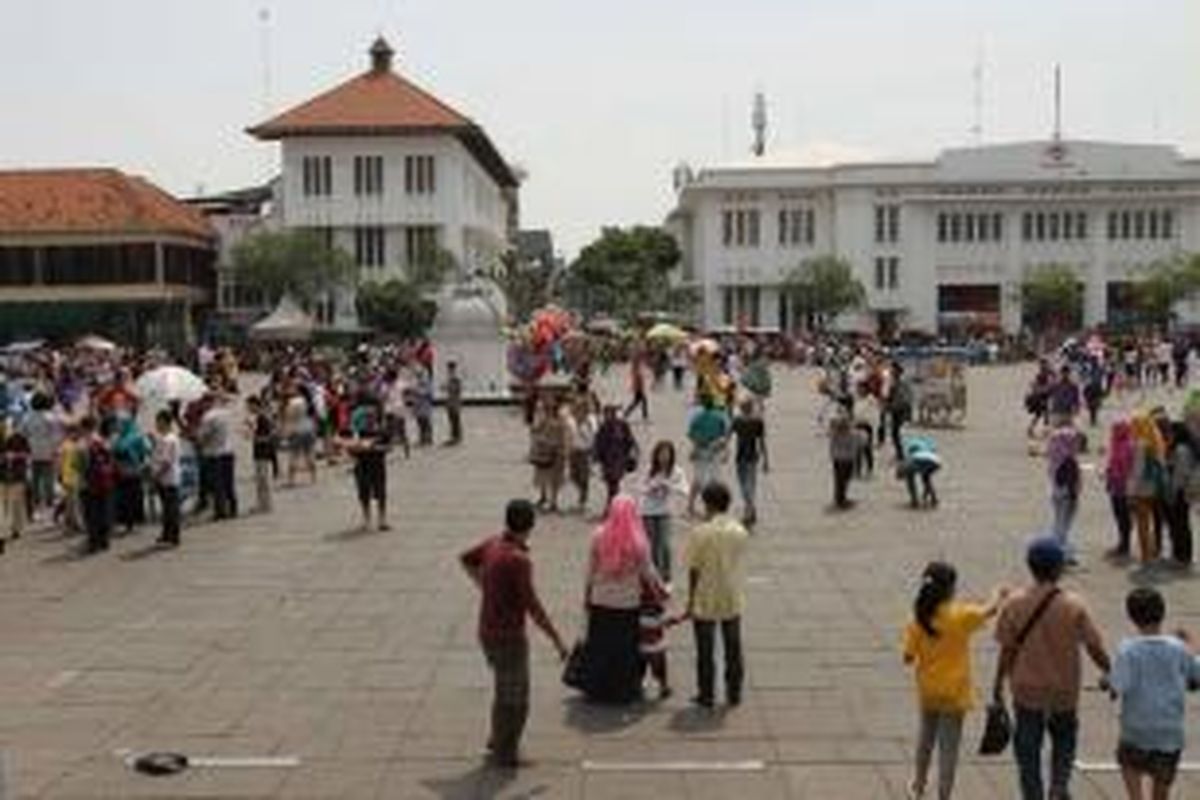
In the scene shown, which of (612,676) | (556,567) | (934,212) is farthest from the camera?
(934,212)

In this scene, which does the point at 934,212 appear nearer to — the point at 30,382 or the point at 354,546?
A: the point at 30,382

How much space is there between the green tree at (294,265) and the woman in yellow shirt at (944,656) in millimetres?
69347

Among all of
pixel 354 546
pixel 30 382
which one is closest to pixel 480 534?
pixel 354 546

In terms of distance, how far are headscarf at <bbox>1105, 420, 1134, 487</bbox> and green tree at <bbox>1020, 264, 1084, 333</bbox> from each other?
79.9 meters

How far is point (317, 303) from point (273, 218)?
787 centimetres

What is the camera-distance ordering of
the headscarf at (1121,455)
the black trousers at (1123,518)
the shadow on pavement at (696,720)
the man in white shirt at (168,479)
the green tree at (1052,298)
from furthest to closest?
the green tree at (1052,298) < the man in white shirt at (168,479) < the black trousers at (1123,518) < the headscarf at (1121,455) < the shadow on pavement at (696,720)

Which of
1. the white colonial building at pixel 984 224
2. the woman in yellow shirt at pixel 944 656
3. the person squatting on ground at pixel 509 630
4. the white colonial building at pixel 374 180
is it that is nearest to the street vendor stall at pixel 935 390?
the person squatting on ground at pixel 509 630

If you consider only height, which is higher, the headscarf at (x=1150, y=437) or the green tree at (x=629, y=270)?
the green tree at (x=629, y=270)

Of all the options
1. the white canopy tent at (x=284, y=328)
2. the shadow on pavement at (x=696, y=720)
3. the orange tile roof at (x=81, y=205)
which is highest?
the orange tile roof at (x=81, y=205)

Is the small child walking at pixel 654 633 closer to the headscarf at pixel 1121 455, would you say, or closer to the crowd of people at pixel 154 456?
the headscarf at pixel 1121 455

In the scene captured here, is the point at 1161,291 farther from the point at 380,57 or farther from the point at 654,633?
the point at 654,633

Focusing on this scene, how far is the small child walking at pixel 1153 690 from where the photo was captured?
8.96 meters

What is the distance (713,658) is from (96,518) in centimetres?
960

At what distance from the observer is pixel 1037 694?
945cm
